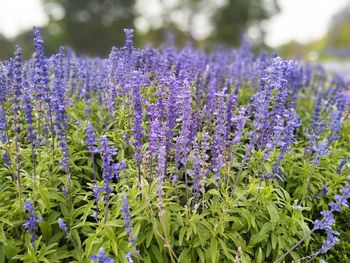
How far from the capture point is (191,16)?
1412 inches

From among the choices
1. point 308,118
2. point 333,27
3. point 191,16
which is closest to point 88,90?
point 308,118

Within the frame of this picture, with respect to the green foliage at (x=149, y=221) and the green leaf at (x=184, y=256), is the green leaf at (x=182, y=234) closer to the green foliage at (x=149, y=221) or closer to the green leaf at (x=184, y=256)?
the green foliage at (x=149, y=221)

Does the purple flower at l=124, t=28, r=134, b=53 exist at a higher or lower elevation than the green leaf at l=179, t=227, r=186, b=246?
higher

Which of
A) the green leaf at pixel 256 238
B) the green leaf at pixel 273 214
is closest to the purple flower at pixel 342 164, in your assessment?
the green leaf at pixel 273 214

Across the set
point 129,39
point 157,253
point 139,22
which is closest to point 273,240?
point 157,253

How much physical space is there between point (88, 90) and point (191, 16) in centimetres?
3146

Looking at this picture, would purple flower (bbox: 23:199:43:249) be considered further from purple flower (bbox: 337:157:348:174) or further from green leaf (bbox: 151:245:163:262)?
purple flower (bbox: 337:157:348:174)

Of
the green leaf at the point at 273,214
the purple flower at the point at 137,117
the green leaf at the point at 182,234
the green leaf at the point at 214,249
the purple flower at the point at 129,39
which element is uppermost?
the purple flower at the point at 129,39

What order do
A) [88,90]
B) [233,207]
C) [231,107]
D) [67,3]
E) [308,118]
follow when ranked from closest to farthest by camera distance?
[233,207], [231,107], [88,90], [308,118], [67,3]

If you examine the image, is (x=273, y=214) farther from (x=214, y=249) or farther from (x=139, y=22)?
(x=139, y=22)

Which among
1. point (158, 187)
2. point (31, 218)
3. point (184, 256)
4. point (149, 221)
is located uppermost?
point (158, 187)

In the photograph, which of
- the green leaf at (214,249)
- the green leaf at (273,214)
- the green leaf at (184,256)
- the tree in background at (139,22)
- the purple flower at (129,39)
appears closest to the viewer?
the green leaf at (214,249)

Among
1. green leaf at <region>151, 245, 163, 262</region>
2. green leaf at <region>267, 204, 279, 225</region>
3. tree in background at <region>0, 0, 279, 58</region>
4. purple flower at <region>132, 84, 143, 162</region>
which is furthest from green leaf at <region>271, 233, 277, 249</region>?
tree in background at <region>0, 0, 279, 58</region>

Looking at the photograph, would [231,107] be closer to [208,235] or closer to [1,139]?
[208,235]
